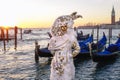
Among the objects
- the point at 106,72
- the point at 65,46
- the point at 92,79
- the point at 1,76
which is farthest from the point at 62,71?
the point at 106,72

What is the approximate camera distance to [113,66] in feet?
56.5

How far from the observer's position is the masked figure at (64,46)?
4203mm

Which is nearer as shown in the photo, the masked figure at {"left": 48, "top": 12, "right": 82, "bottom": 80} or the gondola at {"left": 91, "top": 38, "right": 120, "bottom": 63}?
the masked figure at {"left": 48, "top": 12, "right": 82, "bottom": 80}

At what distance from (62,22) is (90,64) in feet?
46.8

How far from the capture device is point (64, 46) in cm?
420

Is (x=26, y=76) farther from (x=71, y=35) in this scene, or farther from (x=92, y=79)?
(x=71, y=35)

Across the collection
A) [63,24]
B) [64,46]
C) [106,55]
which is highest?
[63,24]

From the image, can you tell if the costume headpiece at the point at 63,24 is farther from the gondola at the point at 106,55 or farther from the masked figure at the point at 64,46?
the gondola at the point at 106,55

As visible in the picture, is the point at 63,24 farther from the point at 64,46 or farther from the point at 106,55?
the point at 106,55

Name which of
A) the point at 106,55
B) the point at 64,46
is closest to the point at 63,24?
the point at 64,46

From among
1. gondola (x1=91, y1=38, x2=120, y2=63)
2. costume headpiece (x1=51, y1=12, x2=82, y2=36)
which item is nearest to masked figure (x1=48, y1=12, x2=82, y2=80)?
costume headpiece (x1=51, y1=12, x2=82, y2=36)

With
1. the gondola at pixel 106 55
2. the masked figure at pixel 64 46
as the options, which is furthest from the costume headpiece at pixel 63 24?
the gondola at pixel 106 55

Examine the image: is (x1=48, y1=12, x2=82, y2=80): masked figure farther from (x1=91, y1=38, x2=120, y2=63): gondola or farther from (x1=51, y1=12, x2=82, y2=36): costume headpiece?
(x1=91, y1=38, x2=120, y2=63): gondola

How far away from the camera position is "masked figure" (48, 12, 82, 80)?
4203 millimetres
